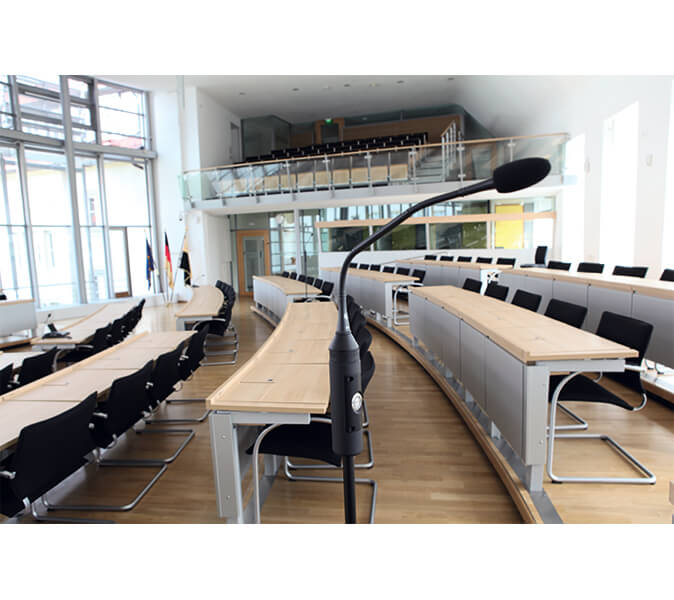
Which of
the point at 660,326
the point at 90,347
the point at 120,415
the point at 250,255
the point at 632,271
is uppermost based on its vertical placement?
the point at 250,255

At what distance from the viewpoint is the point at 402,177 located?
40.0ft

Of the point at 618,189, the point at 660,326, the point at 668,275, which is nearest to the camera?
the point at 660,326

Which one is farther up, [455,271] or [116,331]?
[455,271]

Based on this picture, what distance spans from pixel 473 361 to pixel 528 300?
53.7 inches

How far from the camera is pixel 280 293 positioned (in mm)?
7793

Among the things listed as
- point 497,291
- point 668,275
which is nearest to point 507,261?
point 668,275

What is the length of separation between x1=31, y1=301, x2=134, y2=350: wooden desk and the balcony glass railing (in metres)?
6.85

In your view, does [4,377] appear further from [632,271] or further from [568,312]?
[632,271]

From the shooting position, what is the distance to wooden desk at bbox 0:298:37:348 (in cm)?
785

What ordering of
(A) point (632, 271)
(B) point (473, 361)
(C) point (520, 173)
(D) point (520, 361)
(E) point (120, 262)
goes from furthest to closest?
(E) point (120, 262) < (A) point (632, 271) < (B) point (473, 361) < (D) point (520, 361) < (C) point (520, 173)

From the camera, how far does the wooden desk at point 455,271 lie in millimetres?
7676

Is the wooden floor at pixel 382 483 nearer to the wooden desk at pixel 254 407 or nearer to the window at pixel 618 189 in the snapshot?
the wooden desk at pixel 254 407
